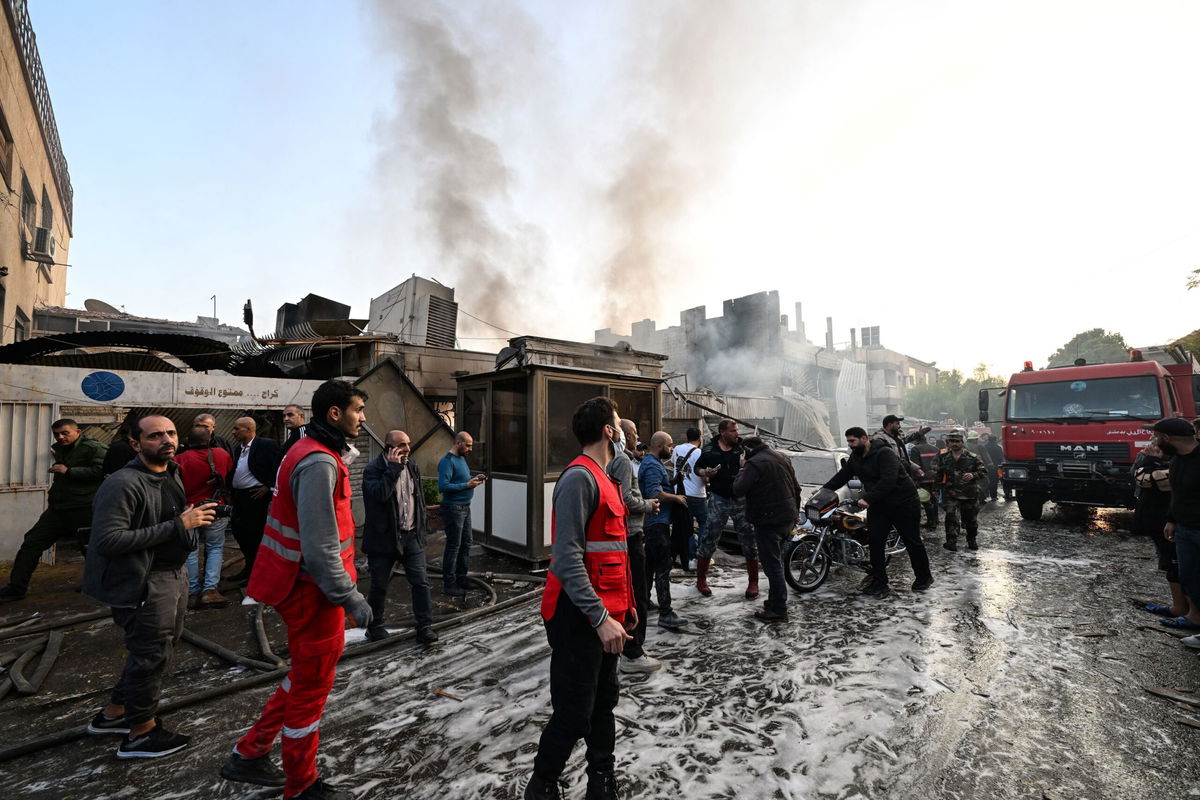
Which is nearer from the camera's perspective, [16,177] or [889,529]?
[889,529]

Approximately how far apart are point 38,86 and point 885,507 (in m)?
19.6

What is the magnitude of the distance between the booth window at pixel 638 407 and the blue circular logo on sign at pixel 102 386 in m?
7.62

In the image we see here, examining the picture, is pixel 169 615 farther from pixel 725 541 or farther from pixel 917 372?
pixel 917 372

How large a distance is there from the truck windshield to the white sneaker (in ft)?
34.5

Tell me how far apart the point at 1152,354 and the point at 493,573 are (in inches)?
572

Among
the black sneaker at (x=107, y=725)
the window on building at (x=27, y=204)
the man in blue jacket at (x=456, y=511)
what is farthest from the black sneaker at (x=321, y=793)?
the window on building at (x=27, y=204)

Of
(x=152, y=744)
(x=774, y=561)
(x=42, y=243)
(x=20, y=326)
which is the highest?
(x=42, y=243)

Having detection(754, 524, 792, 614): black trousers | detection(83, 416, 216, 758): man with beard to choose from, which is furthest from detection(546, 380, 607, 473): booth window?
detection(83, 416, 216, 758): man with beard

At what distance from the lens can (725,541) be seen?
8.92 metres

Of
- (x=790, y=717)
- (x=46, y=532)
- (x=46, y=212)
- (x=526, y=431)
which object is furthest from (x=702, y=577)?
(x=46, y=212)

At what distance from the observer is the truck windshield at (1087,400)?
948 centimetres

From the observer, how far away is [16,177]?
1055 centimetres

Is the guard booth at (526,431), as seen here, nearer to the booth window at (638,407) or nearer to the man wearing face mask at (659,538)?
the booth window at (638,407)

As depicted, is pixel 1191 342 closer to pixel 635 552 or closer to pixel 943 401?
pixel 943 401
